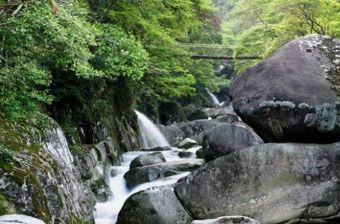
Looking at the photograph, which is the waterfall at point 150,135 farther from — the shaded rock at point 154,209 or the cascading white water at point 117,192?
the shaded rock at point 154,209

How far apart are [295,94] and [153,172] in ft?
16.3

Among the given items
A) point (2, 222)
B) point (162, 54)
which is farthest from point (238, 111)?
point (162, 54)

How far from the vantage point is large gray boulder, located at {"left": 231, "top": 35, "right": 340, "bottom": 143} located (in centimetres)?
837

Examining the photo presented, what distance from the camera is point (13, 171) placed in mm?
5930

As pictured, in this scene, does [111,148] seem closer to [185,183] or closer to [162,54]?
[162,54]

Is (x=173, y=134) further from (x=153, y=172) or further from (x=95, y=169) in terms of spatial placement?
(x=95, y=169)

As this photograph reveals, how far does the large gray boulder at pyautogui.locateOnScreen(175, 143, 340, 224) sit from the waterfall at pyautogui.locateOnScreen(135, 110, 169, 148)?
1063 centimetres

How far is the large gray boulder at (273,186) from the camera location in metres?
8.27

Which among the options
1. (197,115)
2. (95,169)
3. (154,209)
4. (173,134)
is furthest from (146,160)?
(197,115)

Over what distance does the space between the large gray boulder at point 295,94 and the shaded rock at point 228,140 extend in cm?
260

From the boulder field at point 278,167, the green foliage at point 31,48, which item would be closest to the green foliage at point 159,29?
the green foliage at point 31,48

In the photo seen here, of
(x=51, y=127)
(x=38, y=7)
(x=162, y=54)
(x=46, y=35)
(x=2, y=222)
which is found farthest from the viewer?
(x=162, y=54)

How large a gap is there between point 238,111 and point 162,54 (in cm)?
773

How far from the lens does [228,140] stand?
39.9 ft
